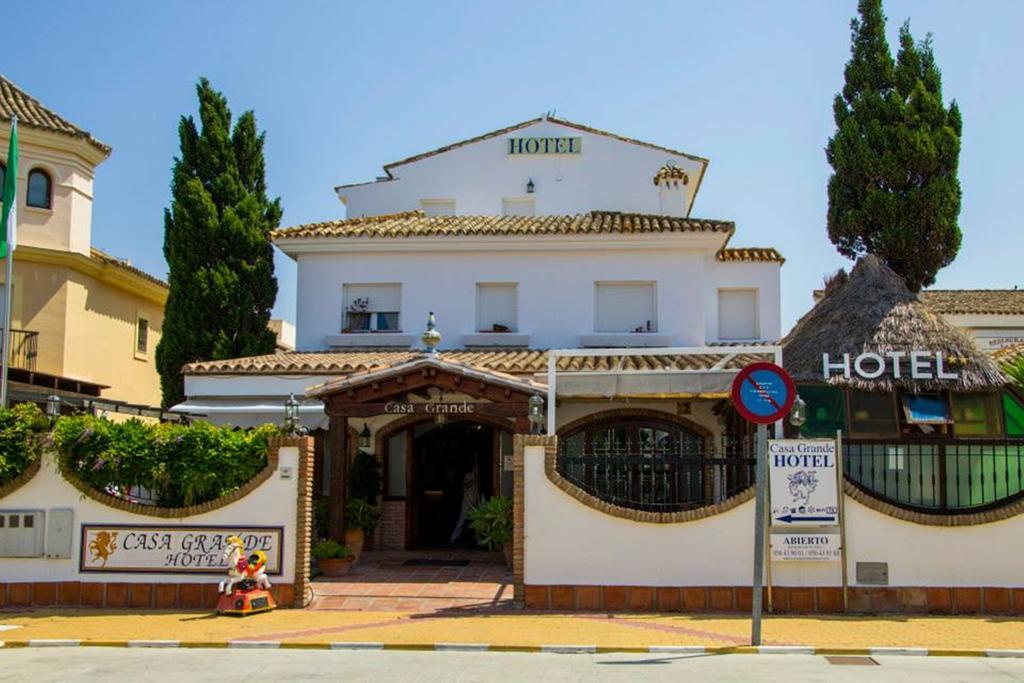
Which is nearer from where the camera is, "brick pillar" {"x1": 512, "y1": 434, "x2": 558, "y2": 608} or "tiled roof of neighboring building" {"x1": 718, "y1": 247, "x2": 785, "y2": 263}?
"brick pillar" {"x1": 512, "y1": 434, "x2": 558, "y2": 608}

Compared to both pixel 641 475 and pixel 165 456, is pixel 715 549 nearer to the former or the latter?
pixel 641 475

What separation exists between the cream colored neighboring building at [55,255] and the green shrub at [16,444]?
34.4ft

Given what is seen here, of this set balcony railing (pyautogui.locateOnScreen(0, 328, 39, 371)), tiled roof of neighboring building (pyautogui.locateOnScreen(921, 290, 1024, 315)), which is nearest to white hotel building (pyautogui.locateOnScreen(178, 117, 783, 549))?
balcony railing (pyautogui.locateOnScreen(0, 328, 39, 371))

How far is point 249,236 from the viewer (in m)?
28.9

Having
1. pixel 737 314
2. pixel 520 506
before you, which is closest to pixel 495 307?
pixel 737 314

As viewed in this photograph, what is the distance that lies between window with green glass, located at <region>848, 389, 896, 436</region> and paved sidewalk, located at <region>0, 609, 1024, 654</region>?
206 inches

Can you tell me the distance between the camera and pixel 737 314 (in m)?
27.8

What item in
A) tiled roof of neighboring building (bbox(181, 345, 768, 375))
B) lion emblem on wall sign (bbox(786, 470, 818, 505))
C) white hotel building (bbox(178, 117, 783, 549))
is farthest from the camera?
tiled roof of neighboring building (bbox(181, 345, 768, 375))

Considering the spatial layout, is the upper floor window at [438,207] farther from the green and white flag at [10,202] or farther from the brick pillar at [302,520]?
the brick pillar at [302,520]

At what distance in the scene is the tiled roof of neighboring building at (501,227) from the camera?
78.9ft

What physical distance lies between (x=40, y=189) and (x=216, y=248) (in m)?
4.69

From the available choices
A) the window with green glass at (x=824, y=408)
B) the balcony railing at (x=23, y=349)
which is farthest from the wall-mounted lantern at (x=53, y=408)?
the window with green glass at (x=824, y=408)

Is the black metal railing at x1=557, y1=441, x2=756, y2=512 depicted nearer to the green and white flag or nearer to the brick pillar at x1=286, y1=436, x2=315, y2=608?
the brick pillar at x1=286, y1=436, x2=315, y2=608

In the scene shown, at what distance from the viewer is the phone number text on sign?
579 inches
